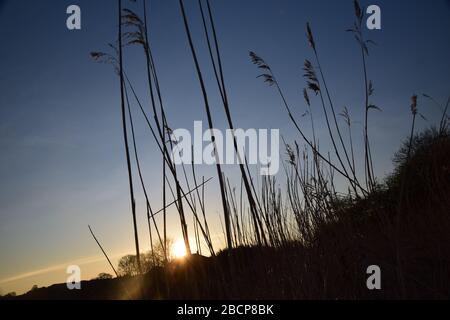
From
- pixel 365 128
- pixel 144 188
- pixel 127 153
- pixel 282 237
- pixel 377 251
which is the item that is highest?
pixel 365 128

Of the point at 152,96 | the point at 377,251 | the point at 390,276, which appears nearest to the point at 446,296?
the point at 390,276

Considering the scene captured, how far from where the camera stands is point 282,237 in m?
1.87

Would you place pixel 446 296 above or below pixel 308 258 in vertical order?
below

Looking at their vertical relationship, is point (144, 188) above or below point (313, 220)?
above

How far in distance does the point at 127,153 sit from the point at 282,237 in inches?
39.0

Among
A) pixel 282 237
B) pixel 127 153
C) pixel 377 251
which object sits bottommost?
pixel 377 251

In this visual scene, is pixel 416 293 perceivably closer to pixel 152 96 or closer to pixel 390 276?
pixel 390 276

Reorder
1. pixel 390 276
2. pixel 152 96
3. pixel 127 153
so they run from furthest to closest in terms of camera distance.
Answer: pixel 390 276
pixel 152 96
pixel 127 153
